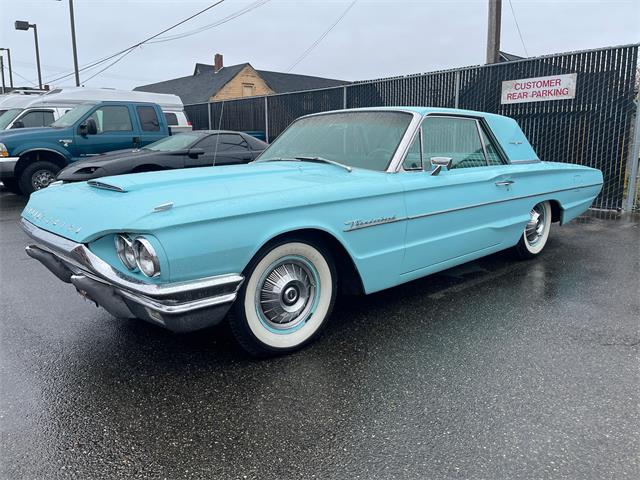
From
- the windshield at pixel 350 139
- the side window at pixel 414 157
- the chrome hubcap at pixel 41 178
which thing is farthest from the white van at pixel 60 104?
the side window at pixel 414 157

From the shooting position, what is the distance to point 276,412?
2488mm

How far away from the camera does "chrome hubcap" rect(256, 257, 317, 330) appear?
2.98m

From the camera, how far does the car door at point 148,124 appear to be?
33.3 feet

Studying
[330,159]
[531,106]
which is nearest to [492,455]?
[330,159]

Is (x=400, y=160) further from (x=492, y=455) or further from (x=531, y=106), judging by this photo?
(x=531, y=106)

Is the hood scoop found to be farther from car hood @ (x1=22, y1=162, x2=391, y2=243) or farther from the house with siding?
the house with siding

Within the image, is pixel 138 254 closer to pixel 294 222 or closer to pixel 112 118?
pixel 294 222

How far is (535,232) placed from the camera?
5.29 metres

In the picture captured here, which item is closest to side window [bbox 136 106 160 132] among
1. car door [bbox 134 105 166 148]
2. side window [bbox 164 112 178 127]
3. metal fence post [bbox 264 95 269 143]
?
car door [bbox 134 105 166 148]

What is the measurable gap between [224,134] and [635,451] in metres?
7.85

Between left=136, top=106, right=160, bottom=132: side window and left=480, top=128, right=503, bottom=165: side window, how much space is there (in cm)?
755

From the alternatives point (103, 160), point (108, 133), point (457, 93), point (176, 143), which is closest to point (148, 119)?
point (108, 133)

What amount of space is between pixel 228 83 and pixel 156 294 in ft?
117

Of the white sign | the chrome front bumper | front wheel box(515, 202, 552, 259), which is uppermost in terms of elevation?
Answer: the white sign
